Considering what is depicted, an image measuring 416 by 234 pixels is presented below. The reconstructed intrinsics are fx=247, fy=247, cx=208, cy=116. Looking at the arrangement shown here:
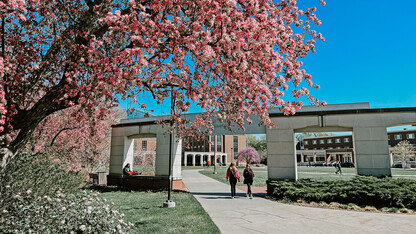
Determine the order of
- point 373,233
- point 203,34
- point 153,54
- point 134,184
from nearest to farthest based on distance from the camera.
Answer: point 203,34, point 153,54, point 373,233, point 134,184

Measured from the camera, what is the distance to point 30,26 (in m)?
5.73

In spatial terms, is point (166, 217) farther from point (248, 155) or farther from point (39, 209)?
point (248, 155)

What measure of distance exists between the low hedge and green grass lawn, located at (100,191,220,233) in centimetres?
384

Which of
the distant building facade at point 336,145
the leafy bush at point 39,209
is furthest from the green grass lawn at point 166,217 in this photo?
the distant building facade at point 336,145

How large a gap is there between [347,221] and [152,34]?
22.6ft

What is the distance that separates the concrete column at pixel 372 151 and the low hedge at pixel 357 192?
93 centimetres

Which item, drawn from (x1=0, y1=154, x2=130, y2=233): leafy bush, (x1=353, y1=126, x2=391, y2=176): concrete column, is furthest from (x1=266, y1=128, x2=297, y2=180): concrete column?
(x1=0, y1=154, x2=130, y2=233): leafy bush

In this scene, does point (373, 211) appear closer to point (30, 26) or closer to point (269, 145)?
point (269, 145)

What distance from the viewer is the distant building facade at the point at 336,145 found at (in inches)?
2445

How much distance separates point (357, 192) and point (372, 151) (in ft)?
8.51

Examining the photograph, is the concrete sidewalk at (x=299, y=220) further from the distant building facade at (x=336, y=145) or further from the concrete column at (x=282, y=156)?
the distant building facade at (x=336, y=145)

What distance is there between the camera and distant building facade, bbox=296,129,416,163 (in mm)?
62103

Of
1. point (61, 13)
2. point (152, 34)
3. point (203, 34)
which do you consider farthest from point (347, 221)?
point (61, 13)

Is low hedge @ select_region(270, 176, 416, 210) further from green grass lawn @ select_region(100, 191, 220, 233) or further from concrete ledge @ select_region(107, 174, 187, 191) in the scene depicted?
concrete ledge @ select_region(107, 174, 187, 191)
